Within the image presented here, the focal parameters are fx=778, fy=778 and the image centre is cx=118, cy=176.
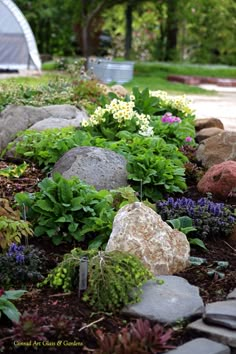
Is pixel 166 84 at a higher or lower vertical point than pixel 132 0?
lower

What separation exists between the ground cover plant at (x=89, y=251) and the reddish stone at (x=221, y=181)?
10cm

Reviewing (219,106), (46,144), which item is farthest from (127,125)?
(219,106)

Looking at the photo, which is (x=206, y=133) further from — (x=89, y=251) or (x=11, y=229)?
(x=89, y=251)

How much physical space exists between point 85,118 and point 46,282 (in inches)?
200

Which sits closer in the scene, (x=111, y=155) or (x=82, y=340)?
(x=82, y=340)

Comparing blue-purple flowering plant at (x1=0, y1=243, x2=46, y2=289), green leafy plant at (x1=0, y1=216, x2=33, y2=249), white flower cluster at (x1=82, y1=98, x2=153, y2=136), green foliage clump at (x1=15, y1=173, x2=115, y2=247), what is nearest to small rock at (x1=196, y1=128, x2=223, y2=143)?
white flower cluster at (x1=82, y1=98, x2=153, y2=136)

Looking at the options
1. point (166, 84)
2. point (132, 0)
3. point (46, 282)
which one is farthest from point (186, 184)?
point (132, 0)

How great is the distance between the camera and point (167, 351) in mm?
3744

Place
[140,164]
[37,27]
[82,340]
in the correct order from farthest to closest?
[37,27] < [140,164] < [82,340]

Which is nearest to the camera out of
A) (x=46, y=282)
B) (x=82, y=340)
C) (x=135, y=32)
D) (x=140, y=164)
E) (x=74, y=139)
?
(x=82, y=340)

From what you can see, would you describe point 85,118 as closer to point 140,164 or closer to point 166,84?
point 140,164

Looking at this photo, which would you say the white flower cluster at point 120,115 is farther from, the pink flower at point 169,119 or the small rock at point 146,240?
the small rock at point 146,240

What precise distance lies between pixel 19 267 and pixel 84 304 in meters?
0.57

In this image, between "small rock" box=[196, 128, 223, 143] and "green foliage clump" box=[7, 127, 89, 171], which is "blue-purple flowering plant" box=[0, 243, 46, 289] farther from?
"small rock" box=[196, 128, 223, 143]
